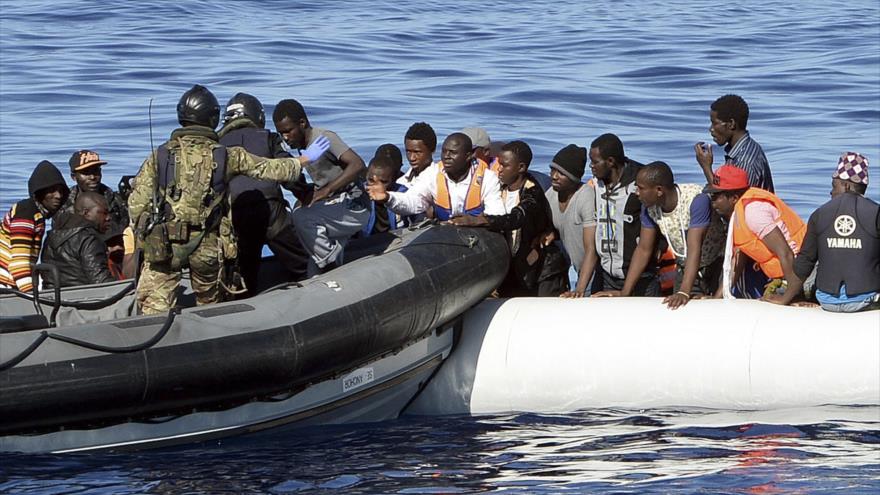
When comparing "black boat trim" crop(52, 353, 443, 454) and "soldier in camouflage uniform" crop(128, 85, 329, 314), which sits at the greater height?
"soldier in camouflage uniform" crop(128, 85, 329, 314)

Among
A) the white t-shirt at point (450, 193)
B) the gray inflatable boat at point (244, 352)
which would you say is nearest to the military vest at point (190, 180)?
the gray inflatable boat at point (244, 352)

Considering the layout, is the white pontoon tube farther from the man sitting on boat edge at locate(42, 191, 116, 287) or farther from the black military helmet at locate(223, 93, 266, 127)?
the man sitting on boat edge at locate(42, 191, 116, 287)

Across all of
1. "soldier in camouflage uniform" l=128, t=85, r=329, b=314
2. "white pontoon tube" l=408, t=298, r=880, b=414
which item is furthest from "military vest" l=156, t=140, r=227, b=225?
"white pontoon tube" l=408, t=298, r=880, b=414

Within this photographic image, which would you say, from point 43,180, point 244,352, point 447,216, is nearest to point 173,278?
point 244,352

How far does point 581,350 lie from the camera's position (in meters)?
9.07

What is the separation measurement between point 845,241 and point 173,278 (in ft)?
12.5

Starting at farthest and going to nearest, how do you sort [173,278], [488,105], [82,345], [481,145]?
[488,105] → [481,145] → [173,278] → [82,345]

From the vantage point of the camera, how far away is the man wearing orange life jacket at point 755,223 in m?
8.56

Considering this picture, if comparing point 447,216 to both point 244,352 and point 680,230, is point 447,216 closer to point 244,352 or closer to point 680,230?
point 680,230

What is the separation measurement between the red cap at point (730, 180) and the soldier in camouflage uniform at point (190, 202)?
8.04ft

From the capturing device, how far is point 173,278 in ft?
27.2

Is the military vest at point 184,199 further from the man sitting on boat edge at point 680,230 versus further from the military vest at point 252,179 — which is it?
the man sitting on boat edge at point 680,230

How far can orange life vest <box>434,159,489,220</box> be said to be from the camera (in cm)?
930

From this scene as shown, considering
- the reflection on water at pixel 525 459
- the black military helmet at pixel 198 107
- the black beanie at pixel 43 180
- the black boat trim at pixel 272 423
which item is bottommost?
the reflection on water at pixel 525 459
